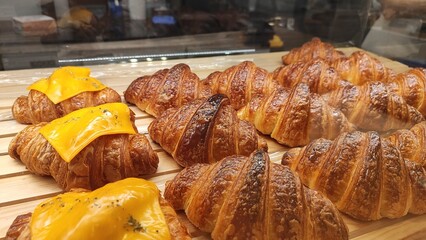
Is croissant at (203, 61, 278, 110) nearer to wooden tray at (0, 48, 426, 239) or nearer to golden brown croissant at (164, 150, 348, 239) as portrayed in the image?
wooden tray at (0, 48, 426, 239)

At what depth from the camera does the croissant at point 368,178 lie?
2.17m

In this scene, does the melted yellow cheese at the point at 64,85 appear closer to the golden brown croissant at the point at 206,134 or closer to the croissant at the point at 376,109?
the golden brown croissant at the point at 206,134

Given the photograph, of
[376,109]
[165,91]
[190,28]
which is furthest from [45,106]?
[376,109]

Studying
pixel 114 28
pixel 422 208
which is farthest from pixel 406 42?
pixel 114 28

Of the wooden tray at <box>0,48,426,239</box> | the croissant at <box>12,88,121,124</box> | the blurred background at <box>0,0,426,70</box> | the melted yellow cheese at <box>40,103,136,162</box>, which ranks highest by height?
the blurred background at <box>0,0,426,70</box>

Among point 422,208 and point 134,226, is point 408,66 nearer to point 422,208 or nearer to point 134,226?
point 422,208

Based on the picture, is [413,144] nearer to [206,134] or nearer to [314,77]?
[314,77]

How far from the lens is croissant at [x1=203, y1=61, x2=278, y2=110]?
11.2 ft

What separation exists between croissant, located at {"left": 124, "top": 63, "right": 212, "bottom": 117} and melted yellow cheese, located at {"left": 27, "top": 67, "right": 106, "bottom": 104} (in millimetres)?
360

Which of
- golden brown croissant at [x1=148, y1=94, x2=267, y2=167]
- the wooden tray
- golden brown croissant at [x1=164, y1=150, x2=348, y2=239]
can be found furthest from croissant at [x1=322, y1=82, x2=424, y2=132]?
golden brown croissant at [x1=164, y1=150, x2=348, y2=239]

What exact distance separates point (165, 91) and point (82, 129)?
1.09 m

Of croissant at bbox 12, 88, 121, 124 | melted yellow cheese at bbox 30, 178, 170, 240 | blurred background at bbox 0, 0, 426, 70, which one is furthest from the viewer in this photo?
blurred background at bbox 0, 0, 426, 70

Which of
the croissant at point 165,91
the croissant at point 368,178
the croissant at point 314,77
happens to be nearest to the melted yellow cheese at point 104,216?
the croissant at point 368,178

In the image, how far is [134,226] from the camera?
5.44 ft
